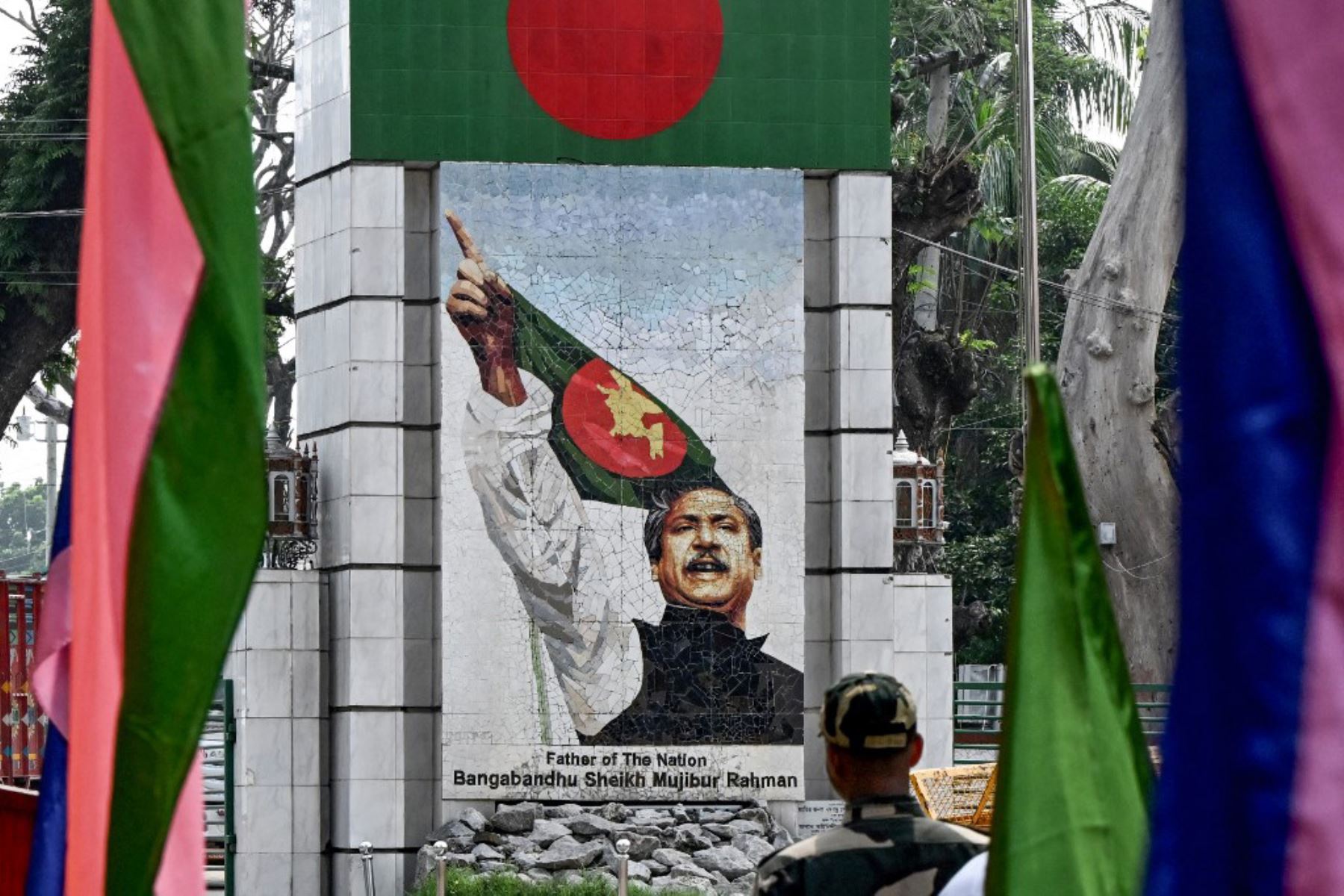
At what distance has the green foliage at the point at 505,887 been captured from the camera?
50.8ft

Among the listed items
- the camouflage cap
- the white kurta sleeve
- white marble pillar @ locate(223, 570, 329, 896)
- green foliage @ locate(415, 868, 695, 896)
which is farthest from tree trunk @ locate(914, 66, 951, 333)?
the camouflage cap

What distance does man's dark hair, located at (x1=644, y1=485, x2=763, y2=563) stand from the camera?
53.0 feet

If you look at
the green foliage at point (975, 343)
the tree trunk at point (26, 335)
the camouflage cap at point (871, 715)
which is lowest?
the camouflage cap at point (871, 715)

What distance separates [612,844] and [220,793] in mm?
8342

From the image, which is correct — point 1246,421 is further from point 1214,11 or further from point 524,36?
point 524,36

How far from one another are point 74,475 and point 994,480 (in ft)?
135

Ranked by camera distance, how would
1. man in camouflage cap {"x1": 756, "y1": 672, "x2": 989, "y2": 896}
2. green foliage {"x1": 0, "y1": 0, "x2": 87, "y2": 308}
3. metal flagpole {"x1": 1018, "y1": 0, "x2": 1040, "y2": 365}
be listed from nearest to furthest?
man in camouflage cap {"x1": 756, "y1": 672, "x2": 989, "y2": 896}
metal flagpole {"x1": 1018, "y1": 0, "x2": 1040, "y2": 365}
green foliage {"x1": 0, "y1": 0, "x2": 87, "y2": 308}

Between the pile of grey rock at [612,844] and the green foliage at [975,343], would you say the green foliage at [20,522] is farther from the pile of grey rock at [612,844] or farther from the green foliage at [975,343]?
the pile of grey rock at [612,844]

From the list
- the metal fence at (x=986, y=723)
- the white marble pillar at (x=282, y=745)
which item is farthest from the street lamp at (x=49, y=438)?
the white marble pillar at (x=282, y=745)

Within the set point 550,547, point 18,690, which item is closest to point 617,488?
point 550,547

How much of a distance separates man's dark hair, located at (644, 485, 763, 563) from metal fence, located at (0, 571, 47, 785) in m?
3.82

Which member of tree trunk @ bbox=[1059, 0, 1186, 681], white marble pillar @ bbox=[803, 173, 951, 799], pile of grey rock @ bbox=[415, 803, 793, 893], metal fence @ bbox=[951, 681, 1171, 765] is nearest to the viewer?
pile of grey rock @ bbox=[415, 803, 793, 893]

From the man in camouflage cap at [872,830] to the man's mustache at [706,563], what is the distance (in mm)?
11245

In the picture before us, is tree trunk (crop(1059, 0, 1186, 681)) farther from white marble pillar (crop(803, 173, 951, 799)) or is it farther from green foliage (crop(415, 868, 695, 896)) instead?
green foliage (crop(415, 868, 695, 896))
